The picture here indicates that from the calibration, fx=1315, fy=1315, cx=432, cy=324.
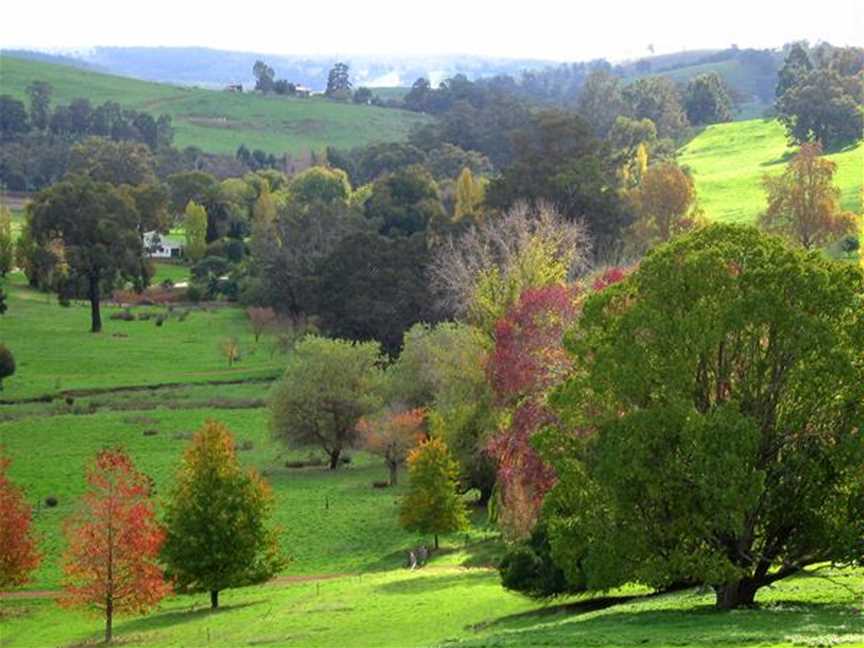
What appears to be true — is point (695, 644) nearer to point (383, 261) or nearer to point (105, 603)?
point (105, 603)

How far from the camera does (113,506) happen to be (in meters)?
36.7

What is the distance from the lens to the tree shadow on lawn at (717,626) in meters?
20.9

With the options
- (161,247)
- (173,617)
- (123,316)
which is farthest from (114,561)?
(161,247)

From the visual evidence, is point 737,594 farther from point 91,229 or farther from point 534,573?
point 91,229

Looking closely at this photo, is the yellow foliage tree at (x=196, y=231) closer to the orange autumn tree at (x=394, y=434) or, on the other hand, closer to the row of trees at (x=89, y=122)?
the row of trees at (x=89, y=122)

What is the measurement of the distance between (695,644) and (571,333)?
954cm

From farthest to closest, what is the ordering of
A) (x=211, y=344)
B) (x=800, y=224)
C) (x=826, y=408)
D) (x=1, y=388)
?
(x=211, y=344), (x=800, y=224), (x=1, y=388), (x=826, y=408)

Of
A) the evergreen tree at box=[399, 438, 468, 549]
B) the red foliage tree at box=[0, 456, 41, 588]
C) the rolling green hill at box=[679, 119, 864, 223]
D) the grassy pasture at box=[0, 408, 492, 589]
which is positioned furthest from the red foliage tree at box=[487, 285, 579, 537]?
the rolling green hill at box=[679, 119, 864, 223]

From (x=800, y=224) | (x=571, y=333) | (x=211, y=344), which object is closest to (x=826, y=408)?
(x=571, y=333)

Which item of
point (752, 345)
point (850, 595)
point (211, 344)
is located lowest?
point (211, 344)

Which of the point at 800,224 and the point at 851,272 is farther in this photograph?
the point at 800,224

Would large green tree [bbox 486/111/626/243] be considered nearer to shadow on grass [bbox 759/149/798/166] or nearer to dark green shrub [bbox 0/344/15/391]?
shadow on grass [bbox 759/149/798/166]

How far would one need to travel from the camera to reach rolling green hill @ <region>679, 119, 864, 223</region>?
101m

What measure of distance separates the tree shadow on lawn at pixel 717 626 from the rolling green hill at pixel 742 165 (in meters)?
60.9
